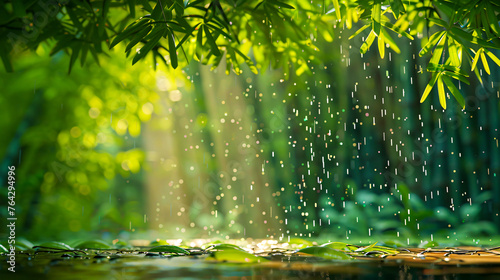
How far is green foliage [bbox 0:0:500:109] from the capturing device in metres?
1.47

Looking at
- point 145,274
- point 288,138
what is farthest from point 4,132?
point 145,274

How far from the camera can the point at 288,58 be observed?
230 centimetres

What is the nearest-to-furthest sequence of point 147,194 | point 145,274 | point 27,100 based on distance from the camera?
point 145,274, point 27,100, point 147,194

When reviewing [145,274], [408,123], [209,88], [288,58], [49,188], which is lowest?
[145,274]

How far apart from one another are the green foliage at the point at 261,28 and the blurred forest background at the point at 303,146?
127 centimetres

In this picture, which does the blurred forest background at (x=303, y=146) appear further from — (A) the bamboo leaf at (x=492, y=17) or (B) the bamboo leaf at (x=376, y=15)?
(A) the bamboo leaf at (x=492, y=17)

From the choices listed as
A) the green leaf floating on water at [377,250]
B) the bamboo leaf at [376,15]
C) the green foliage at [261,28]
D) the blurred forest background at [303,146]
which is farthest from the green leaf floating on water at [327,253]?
the blurred forest background at [303,146]

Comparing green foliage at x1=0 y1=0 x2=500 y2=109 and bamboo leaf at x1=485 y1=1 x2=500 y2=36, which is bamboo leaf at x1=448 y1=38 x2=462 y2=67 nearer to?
green foliage at x1=0 y1=0 x2=500 y2=109

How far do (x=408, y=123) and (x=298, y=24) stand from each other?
3.25m

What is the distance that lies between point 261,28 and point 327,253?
108 cm

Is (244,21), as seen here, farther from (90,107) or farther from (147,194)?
(147,194)

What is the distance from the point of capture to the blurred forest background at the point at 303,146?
417 cm

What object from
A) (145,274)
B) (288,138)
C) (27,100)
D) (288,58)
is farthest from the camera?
(288,138)

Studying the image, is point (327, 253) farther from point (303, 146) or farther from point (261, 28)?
point (303, 146)
